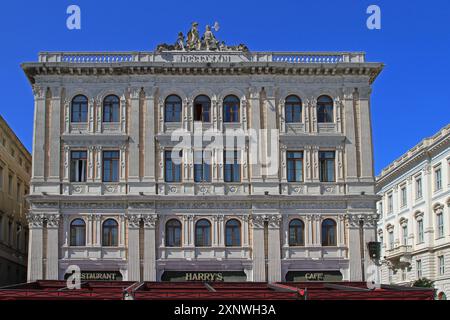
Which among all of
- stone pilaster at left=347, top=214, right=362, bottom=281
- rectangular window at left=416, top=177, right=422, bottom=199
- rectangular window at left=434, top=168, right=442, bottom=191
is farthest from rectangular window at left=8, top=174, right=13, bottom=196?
rectangular window at left=416, top=177, right=422, bottom=199

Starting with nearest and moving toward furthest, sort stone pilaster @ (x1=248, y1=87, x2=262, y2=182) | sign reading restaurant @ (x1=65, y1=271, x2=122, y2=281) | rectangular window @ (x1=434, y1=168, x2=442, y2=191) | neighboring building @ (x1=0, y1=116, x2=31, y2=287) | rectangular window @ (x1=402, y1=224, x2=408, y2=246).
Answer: sign reading restaurant @ (x1=65, y1=271, x2=122, y2=281), stone pilaster @ (x1=248, y1=87, x2=262, y2=182), neighboring building @ (x1=0, y1=116, x2=31, y2=287), rectangular window @ (x1=434, y1=168, x2=442, y2=191), rectangular window @ (x1=402, y1=224, x2=408, y2=246)

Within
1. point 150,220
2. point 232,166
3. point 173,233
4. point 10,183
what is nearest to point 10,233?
point 10,183

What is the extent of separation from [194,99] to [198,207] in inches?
302

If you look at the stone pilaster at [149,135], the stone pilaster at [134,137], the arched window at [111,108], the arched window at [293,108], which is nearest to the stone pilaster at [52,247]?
the stone pilaster at [134,137]

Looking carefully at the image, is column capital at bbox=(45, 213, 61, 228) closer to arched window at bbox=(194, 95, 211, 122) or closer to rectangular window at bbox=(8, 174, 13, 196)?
arched window at bbox=(194, 95, 211, 122)

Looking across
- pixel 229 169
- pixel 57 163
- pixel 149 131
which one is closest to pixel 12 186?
pixel 57 163

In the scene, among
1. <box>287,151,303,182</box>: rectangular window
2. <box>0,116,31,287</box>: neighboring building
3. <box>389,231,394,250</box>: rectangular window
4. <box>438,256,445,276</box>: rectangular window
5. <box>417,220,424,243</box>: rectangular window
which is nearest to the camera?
<box>287,151,303,182</box>: rectangular window

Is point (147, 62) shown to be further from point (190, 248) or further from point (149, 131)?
point (190, 248)

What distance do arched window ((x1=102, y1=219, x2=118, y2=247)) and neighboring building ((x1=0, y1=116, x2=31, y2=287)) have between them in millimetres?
11401

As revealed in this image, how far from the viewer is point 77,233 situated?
4828 cm

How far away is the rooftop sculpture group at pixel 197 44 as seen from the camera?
5094 centimetres

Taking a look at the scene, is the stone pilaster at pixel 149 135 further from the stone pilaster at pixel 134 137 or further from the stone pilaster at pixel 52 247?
the stone pilaster at pixel 52 247

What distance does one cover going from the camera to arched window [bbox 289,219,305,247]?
159 feet

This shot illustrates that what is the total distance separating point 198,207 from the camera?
48594 mm
